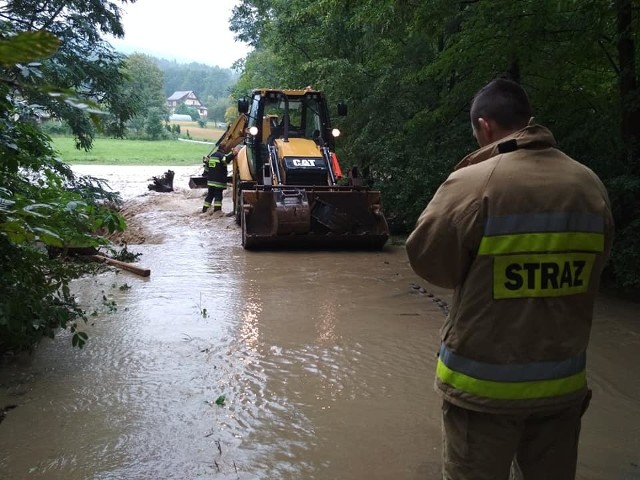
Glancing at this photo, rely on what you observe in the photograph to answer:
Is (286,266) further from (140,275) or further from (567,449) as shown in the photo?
(567,449)

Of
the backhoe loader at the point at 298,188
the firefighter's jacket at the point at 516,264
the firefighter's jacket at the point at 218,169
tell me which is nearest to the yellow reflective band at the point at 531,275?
the firefighter's jacket at the point at 516,264

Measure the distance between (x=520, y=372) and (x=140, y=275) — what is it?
23.0 ft

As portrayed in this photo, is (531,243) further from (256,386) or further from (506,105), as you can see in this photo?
(256,386)

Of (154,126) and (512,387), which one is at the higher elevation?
(154,126)

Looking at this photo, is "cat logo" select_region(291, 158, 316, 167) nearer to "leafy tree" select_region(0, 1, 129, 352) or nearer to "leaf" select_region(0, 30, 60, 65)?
"leafy tree" select_region(0, 1, 129, 352)

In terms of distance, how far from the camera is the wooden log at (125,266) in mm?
8312

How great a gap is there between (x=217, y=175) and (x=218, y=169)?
0.19 m

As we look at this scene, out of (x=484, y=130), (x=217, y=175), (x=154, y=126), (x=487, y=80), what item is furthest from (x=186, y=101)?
(x=484, y=130)

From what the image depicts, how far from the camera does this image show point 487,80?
9.77 meters

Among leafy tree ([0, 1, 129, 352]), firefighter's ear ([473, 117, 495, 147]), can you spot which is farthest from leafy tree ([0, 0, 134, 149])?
firefighter's ear ([473, 117, 495, 147])

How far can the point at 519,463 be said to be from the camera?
89.6 inches

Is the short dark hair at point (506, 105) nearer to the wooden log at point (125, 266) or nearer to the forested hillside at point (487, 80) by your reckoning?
the forested hillside at point (487, 80)

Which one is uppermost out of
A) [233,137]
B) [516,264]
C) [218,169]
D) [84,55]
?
[84,55]

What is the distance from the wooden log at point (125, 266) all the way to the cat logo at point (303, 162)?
3600mm
